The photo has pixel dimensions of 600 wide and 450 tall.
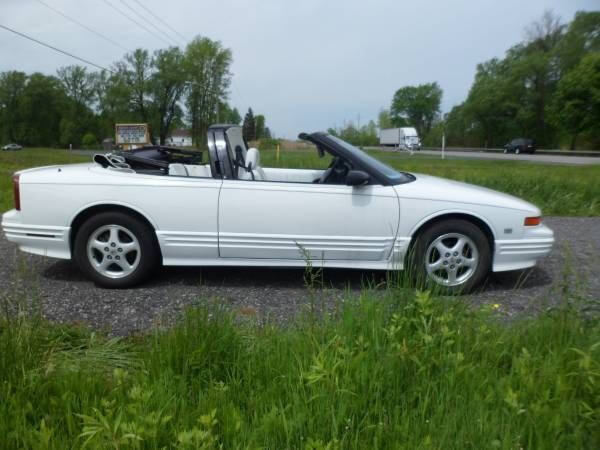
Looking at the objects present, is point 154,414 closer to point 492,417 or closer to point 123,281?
point 492,417

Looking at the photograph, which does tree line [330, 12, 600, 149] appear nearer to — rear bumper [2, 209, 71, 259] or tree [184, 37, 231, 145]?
tree [184, 37, 231, 145]

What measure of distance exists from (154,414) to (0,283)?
9.46 feet

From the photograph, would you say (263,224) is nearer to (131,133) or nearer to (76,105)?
(131,133)

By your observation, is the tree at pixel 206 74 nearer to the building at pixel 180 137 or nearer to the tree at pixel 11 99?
the building at pixel 180 137

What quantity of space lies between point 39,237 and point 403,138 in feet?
190

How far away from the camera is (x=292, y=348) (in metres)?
2.36

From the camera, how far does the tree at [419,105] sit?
11612 centimetres

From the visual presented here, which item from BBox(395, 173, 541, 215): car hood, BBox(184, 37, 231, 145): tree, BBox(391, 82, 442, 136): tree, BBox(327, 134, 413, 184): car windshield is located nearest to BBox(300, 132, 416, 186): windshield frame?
BBox(327, 134, 413, 184): car windshield

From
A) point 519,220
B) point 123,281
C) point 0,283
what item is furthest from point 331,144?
point 0,283

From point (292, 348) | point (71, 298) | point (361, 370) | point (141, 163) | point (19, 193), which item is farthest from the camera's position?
point (141, 163)

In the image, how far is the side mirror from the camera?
3709mm

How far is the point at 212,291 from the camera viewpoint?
387 centimetres

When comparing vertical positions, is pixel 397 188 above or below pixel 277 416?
above

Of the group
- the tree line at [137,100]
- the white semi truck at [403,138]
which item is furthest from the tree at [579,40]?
the tree line at [137,100]
